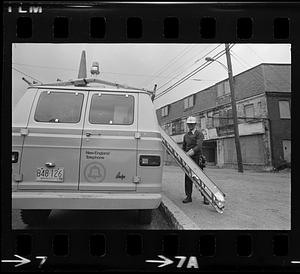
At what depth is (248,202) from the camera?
2066 millimetres

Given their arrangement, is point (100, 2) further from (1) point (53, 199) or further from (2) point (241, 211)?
(2) point (241, 211)

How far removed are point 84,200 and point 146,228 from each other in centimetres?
60

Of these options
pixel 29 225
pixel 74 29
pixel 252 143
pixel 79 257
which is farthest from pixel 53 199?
pixel 252 143

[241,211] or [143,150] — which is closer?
[241,211]

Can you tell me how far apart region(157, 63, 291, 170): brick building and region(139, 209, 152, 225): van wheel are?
743 millimetres

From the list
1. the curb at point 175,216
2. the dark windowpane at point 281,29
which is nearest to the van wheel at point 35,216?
the curb at point 175,216

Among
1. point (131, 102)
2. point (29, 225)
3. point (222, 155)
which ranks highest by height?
point (131, 102)

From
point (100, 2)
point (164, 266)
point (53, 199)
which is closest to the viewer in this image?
point (100, 2)

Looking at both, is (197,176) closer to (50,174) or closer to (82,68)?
(50,174)

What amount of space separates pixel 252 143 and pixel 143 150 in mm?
957

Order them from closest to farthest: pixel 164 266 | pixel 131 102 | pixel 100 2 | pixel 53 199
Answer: pixel 100 2
pixel 164 266
pixel 53 199
pixel 131 102

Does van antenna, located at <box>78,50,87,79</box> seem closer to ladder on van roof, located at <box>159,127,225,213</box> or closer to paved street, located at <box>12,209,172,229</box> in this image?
ladder on van roof, located at <box>159,127,225,213</box>

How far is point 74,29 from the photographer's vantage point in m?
1.97

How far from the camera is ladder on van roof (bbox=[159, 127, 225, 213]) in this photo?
226 centimetres
